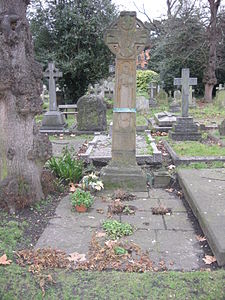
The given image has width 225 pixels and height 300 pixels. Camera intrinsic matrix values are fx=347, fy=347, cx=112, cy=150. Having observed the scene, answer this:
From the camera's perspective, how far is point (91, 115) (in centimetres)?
1234

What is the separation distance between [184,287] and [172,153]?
5.38 metres

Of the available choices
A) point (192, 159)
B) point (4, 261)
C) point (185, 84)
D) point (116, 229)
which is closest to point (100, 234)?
point (116, 229)

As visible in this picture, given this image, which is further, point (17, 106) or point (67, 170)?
point (67, 170)

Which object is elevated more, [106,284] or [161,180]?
[161,180]

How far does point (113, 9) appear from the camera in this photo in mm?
18469

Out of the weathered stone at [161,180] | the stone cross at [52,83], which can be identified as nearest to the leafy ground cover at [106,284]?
the weathered stone at [161,180]

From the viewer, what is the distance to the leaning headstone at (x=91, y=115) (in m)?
12.2

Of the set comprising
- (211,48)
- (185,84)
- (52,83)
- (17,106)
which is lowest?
(17,106)

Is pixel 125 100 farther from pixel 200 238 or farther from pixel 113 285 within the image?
pixel 113 285

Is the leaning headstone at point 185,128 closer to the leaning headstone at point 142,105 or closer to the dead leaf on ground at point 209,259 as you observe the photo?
the leaning headstone at point 142,105

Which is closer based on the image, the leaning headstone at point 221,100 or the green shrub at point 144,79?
the leaning headstone at point 221,100

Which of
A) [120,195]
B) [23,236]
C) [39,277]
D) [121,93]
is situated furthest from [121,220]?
[121,93]

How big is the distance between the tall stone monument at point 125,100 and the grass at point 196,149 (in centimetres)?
255

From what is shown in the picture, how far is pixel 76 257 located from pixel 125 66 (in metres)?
3.41
